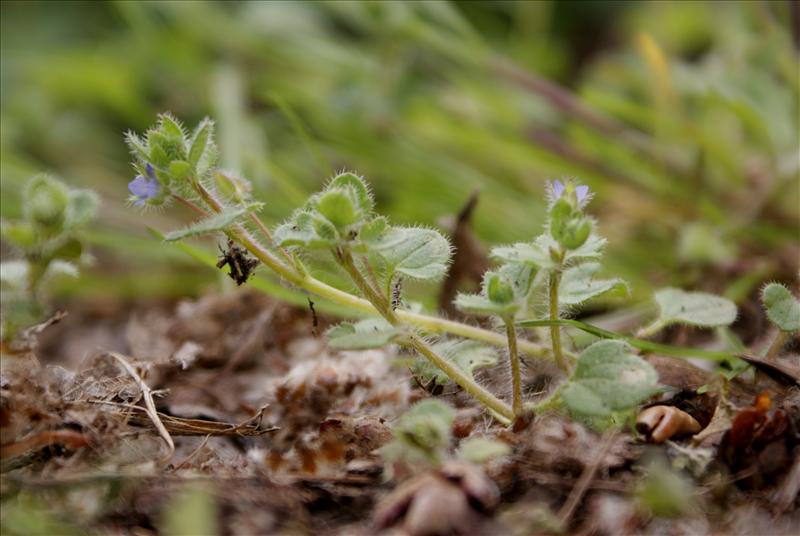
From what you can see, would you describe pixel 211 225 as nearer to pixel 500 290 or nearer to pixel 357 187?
pixel 357 187

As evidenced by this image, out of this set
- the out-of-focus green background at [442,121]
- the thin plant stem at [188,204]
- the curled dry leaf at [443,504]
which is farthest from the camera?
the out-of-focus green background at [442,121]

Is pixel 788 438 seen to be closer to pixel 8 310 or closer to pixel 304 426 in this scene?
pixel 304 426

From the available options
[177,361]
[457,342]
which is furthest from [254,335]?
[457,342]

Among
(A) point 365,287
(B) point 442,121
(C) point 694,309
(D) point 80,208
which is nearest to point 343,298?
(A) point 365,287

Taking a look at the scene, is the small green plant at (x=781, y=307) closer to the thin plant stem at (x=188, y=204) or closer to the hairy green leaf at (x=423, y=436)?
the hairy green leaf at (x=423, y=436)

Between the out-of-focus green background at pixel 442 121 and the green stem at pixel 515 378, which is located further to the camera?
the out-of-focus green background at pixel 442 121

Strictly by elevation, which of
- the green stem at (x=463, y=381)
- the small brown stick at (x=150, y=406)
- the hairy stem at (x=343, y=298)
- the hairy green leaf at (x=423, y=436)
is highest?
the hairy stem at (x=343, y=298)

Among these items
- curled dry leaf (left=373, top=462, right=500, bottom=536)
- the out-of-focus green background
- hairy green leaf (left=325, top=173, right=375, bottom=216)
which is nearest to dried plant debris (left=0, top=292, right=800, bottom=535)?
curled dry leaf (left=373, top=462, right=500, bottom=536)

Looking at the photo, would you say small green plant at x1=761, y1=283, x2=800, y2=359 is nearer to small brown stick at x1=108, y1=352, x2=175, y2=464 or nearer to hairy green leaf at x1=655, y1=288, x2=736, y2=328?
hairy green leaf at x1=655, y1=288, x2=736, y2=328

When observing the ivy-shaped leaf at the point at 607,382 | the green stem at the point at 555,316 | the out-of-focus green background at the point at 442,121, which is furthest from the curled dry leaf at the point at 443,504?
the out-of-focus green background at the point at 442,121
